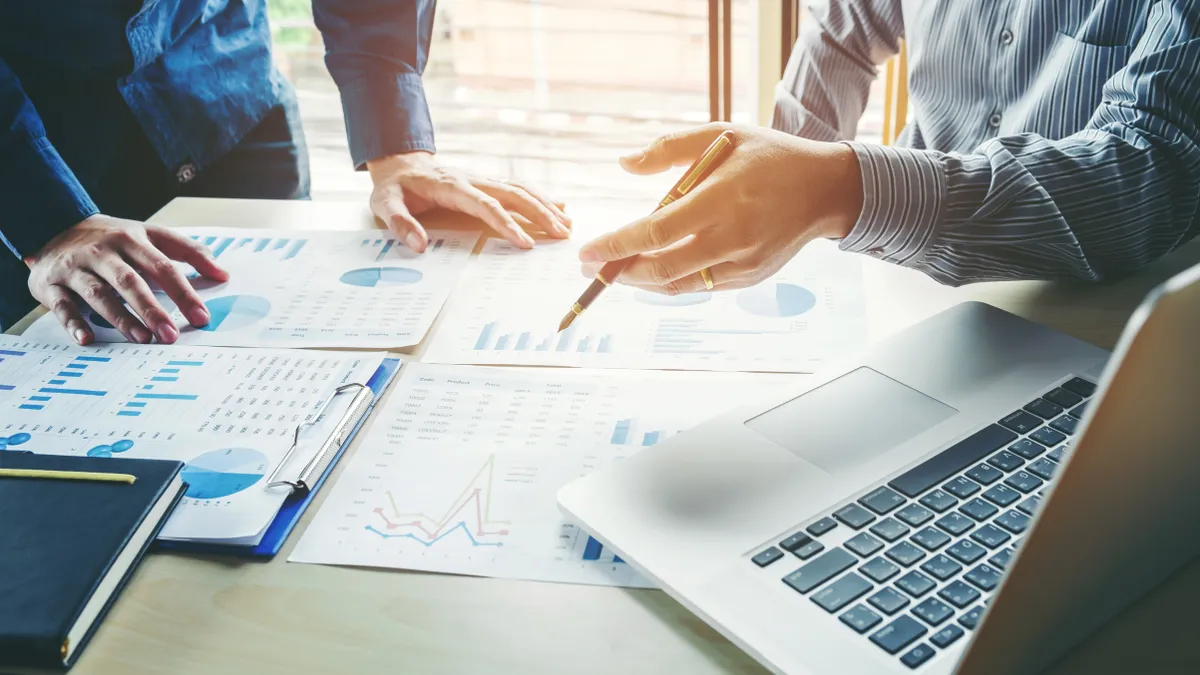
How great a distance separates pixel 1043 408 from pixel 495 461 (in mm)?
391

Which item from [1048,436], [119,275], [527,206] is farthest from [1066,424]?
[119,275]

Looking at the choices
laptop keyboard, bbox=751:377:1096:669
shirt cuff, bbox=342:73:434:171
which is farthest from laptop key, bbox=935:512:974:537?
shirt cuff, bbox=342:73:434:171

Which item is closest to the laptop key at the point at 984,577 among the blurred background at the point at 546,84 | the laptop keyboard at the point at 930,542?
the laptop keyboard at the point at 930,542

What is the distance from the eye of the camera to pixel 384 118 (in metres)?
1.25

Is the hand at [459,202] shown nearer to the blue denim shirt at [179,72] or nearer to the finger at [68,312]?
the blue denim shirt at [179,72]

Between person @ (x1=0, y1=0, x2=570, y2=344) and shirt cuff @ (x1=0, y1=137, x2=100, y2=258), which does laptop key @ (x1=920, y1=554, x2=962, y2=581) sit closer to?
person @ (x1=0, y1=0, x2=570, y2=344)

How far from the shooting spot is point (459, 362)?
82 centimetres

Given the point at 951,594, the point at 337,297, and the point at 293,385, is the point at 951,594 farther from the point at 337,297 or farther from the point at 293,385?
the point at 337,297

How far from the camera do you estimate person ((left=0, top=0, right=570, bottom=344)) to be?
1005mm

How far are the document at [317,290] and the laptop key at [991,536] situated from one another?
20.5 inches

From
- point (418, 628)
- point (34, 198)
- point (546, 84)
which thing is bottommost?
point (546, 84)

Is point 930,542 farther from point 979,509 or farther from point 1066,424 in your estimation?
point 1066,424

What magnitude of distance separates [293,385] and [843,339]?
1.59 feet

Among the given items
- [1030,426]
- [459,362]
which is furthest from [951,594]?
[459,362]
